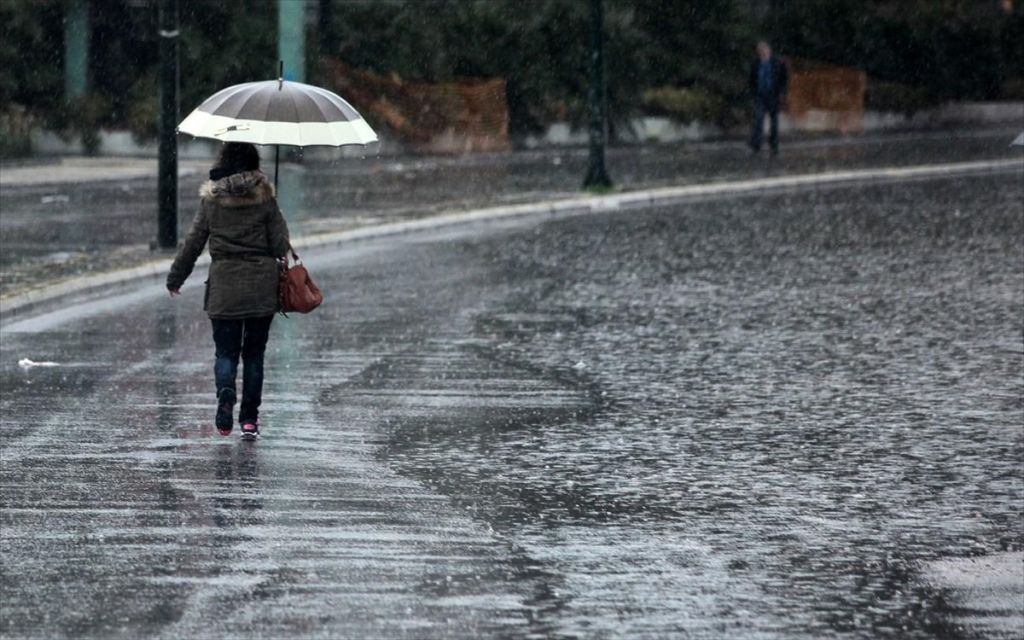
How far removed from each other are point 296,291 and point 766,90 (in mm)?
27044

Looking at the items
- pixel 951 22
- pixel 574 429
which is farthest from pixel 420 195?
pixel 951 22

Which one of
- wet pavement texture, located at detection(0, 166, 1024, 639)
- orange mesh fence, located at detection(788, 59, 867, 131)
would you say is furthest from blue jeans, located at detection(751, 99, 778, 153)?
wet pavement texture, located at detection(0, 166, 1024, 639)

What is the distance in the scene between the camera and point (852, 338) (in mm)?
14648

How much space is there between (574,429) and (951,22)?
39.4m

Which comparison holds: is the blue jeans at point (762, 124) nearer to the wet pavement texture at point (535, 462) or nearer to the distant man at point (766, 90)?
the distant man at point (766, 90)

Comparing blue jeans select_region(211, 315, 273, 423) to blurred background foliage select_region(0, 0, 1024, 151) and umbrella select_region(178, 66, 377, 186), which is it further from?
blurred background foliage select_region(0, 0, 1024, 151)

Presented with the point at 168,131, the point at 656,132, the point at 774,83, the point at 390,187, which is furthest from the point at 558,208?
the point at 656,132

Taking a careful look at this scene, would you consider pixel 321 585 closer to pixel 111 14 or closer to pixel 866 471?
pixel 866 471

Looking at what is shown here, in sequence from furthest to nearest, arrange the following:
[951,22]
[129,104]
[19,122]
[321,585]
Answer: [951,22] → [129,104] → [19,122] → [321,585]

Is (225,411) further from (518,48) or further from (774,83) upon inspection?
(518,48)

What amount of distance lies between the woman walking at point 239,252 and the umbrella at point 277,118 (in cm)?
12

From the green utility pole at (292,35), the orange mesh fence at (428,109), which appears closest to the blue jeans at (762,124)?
the orange mesh fence at (428,109)

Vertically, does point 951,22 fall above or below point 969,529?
above

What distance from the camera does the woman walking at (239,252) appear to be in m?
10.7
